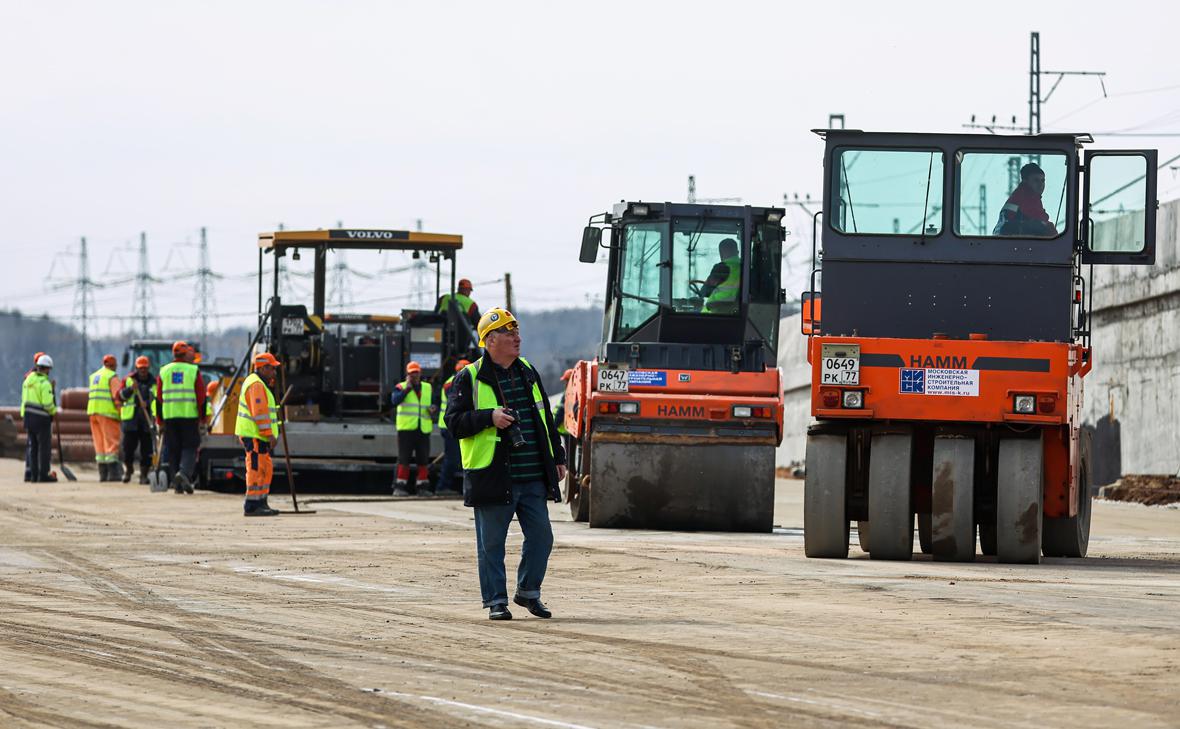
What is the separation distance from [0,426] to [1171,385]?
83.2ft

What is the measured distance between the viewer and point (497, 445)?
10.3 meters

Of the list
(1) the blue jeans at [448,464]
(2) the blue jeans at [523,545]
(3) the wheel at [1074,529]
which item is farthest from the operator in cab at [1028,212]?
(1) the blue jeans at [448,464]

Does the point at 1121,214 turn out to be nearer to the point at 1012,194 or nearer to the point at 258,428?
the point at 1012,194

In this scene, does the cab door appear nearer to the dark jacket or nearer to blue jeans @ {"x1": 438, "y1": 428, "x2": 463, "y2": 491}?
the dark jacket

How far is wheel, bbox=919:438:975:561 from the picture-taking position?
44.9 feet

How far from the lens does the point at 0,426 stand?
4097cm

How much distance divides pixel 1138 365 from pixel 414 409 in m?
10.4

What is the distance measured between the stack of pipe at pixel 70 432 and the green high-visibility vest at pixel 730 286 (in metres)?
21.5

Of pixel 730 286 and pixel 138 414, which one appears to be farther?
pixel 138 414

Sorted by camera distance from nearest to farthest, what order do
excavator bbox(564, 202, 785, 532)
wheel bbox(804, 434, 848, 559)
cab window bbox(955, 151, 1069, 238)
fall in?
cab window bbox(955, 151, 1069, 238) < wheel bbox(804, 434, 848, 559) < excavator bbox(564, 202, 785, 532)

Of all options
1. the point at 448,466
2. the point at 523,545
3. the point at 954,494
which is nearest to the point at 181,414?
the point at 448,466

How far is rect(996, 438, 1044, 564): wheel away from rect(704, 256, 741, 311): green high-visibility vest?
5.05 m

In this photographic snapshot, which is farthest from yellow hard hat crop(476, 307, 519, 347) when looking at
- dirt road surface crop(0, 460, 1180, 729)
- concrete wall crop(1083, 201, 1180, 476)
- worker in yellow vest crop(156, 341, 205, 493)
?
concrete wall crop(1083, 201, 1180, 476)

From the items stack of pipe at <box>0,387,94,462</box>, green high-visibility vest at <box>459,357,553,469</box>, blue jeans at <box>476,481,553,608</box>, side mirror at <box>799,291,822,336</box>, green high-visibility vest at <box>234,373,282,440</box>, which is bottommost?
stack of pipe at <box>0,387,94,462</box>
